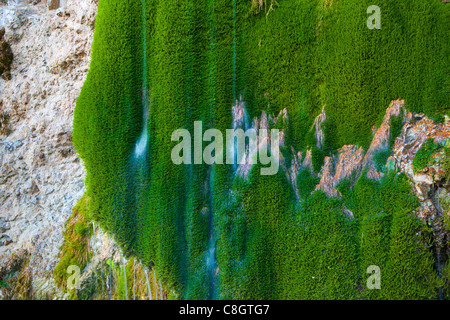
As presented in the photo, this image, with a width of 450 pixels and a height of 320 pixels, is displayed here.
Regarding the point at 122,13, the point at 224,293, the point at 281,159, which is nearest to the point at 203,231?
the point at 224,293

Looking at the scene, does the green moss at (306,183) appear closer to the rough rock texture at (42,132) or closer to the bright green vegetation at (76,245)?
the bright green vegetation at (76,245)

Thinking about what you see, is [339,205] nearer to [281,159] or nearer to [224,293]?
[281,159]

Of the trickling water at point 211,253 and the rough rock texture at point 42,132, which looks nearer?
the trickling water at point 211,253

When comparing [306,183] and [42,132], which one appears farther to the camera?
[42,132]

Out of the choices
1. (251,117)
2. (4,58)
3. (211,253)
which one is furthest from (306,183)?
(4,58)

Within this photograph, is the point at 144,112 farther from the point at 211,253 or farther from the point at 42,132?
the point at 211,253

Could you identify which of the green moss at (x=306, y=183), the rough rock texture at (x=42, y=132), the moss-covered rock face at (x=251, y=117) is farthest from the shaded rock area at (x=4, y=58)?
the green moss at (x=306, y=183)
